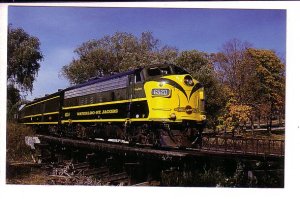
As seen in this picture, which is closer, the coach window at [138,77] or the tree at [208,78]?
the tree at [208,78]

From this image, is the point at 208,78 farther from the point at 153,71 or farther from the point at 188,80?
the point at 153,71

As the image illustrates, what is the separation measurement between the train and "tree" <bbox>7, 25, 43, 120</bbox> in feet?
0.36

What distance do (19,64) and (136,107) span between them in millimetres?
928

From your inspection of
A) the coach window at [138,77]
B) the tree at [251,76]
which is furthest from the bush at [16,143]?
the tree at [251,76]

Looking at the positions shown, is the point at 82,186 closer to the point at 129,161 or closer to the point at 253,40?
the point at 129,161

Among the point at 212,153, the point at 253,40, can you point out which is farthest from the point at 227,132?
the point at 253,40

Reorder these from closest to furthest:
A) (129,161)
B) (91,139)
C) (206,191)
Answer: (206,191), (129,161), (91,139)

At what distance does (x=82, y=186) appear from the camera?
340cm

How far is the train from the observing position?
346 cm

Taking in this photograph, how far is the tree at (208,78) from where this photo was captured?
3434 mm

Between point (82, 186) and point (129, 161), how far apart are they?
0.39m

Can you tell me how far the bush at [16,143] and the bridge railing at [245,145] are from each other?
4.38 feet

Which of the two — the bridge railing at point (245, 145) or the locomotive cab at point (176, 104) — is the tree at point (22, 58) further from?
the bridge railing at point (245, 145)
